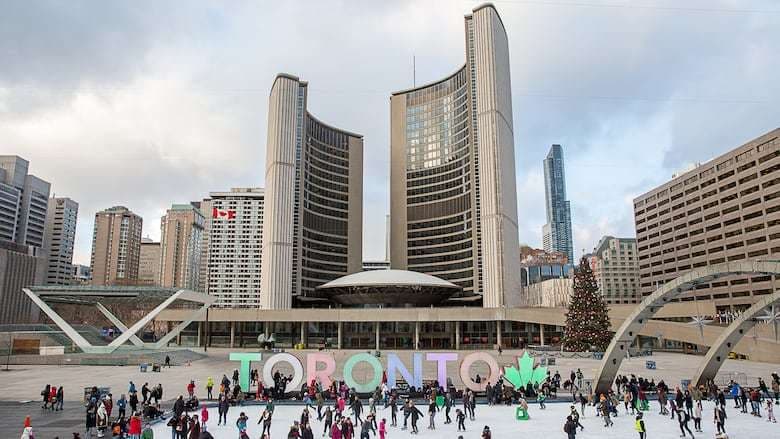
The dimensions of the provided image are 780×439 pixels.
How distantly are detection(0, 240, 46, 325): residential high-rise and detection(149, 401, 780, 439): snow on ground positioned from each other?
109 metres

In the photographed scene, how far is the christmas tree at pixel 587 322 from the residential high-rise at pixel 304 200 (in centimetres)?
5558

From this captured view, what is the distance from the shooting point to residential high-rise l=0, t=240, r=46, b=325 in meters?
107

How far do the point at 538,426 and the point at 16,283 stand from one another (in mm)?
127230

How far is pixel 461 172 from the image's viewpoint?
4245 inches

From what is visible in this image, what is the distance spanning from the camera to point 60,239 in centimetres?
18575

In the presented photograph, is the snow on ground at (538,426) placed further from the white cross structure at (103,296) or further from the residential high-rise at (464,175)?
the residential high-rise at (464,175)


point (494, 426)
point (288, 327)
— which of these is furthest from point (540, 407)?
point (288, 327)

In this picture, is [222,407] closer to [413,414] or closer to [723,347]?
[413,414]

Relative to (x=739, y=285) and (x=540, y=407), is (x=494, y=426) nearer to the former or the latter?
(x=540, y=407)

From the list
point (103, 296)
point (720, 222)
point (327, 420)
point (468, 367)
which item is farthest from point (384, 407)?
point (720, 222)

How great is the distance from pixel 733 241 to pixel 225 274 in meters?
168

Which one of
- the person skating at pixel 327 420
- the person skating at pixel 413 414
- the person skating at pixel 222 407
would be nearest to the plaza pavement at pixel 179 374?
the person skating at pixel 222 407

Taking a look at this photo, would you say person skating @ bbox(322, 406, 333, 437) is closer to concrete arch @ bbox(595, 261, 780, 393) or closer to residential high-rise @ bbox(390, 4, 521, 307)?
concrete arch @ bbox(595, 261, 780, 393)

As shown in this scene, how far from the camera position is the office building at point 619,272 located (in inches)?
6978
